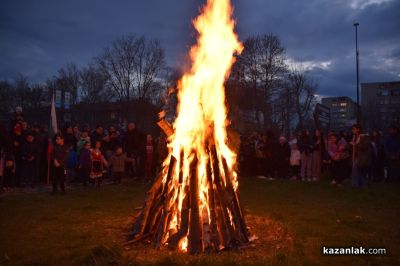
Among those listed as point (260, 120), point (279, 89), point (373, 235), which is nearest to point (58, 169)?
point (373, 235)

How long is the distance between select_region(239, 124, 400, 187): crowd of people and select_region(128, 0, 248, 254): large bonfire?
24.8 ft

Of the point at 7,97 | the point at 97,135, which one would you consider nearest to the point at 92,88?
the point at 7,97

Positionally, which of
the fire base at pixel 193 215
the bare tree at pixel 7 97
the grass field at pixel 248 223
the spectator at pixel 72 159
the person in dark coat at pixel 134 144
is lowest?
the grass field at pixel 248 223

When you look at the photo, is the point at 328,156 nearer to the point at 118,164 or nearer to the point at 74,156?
the point at 118,164

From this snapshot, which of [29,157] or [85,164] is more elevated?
[29,157]

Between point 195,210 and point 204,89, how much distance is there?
234cm

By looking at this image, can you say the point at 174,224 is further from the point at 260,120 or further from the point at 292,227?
the point at 260,120

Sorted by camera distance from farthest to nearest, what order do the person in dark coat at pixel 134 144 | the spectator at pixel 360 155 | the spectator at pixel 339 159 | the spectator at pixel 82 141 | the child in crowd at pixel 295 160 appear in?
the child in crowd at pixel 295 160 < the person in dark coat at pixel 134 144 < the spectator at pixel 82 141 < the spectator at pixel 339 159 < the spectator at pixel 360 155

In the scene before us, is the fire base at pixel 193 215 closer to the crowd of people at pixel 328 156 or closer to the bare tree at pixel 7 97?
the crowd of people at pixel 328 156

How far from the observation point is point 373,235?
Answer: 20.7ft

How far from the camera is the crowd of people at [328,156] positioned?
13117 mm

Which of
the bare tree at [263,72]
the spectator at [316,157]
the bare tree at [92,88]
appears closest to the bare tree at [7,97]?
the bare tree at [92,88]

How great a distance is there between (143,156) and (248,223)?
874 cm

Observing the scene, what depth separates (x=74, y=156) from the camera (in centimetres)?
1423
